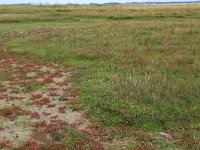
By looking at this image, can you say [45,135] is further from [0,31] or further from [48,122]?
[0,31]

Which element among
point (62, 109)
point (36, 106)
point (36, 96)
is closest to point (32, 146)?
point (62, 109)

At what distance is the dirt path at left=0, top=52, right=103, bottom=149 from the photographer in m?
14.2

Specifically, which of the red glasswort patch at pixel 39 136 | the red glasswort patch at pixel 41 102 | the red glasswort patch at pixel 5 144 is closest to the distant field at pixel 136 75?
the red glasswort patch at pixel 41 102

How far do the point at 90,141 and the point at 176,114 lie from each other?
4503 millimetres

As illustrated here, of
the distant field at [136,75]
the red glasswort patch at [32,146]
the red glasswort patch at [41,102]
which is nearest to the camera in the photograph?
the red glasswort patch at [32,146]

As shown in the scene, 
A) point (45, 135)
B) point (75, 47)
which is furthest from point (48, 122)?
point (75, 47)

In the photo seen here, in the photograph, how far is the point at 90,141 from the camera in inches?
531

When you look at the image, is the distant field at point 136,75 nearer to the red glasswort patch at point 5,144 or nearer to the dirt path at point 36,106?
the dirt path at point 36,106

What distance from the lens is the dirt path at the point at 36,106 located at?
14.2 meters

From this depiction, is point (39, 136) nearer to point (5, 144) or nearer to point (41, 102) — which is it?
point (5, 144)

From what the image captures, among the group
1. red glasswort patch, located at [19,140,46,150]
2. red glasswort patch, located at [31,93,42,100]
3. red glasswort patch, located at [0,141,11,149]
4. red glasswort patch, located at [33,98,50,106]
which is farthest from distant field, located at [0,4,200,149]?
red glasswort patch, located at [0,141,11,149]

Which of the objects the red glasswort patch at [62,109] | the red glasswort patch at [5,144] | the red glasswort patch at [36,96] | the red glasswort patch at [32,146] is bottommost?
the red glasswort patch at [5,144]

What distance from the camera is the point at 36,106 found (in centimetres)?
1786

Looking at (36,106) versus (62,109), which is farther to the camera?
(36,106)
